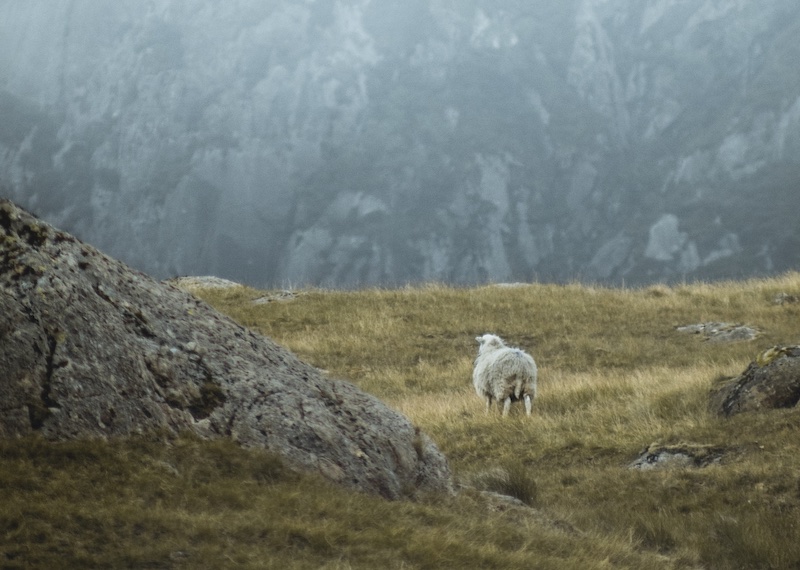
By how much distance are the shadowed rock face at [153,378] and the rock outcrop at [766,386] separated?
21.5 ft

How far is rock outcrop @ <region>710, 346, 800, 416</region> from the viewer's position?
43.9 ft

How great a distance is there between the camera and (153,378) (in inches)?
285

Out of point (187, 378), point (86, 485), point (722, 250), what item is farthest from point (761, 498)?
point (722, 250)

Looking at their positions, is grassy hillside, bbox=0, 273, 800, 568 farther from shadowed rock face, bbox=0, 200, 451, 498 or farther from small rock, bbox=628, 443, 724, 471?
shadowed rock face, bbox=0, 200, 451, 498

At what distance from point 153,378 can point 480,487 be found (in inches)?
149

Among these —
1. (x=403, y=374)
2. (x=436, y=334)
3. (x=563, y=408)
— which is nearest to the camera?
(x=563, y=408)

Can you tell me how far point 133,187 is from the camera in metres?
192

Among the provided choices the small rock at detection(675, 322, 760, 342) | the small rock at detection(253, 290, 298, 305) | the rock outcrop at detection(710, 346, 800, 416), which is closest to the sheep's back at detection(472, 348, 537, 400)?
the rock outcrop at detection(710, 346, 800, 416)

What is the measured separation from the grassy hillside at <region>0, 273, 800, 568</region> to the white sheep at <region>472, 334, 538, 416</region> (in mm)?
348

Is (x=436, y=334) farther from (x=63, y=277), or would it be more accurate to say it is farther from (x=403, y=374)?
(x=63, y=277)

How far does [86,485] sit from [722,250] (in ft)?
637

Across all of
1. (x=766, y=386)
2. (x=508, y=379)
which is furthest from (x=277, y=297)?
(x=766, y=386)

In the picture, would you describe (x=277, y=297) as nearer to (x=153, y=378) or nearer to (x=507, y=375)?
(x=507, y=375)

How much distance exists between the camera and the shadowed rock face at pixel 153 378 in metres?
6.64
